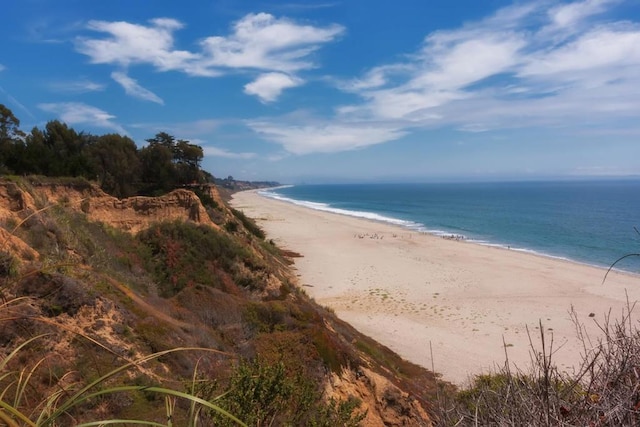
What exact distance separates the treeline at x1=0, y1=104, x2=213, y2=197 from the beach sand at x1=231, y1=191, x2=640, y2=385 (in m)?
12.1

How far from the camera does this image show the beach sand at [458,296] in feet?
62.4

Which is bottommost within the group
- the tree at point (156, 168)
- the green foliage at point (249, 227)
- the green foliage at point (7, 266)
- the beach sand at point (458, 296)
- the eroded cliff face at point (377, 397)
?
the beach sand at point (458, 296)

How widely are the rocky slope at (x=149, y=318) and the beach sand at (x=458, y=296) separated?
2053 mm

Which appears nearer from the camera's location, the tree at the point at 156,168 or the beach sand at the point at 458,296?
the beach sand at the point at 458,296

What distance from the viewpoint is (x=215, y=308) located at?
39.9 ft

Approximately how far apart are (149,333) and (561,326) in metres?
22.0

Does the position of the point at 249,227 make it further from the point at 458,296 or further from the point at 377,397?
the point at 377,397

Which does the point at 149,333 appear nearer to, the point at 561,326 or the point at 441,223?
the point at 561,326

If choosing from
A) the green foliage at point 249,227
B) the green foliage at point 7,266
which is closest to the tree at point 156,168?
the green foliage at point 249,227

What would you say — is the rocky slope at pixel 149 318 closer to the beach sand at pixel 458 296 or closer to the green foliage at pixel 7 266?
the green foliage at pixel 7 266

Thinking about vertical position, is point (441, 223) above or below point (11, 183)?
below

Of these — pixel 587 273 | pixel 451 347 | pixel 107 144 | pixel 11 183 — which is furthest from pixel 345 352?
pixel 587 273

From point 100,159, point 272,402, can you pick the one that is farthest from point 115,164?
A: point 272,402

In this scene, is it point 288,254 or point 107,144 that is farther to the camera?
point 288,254
